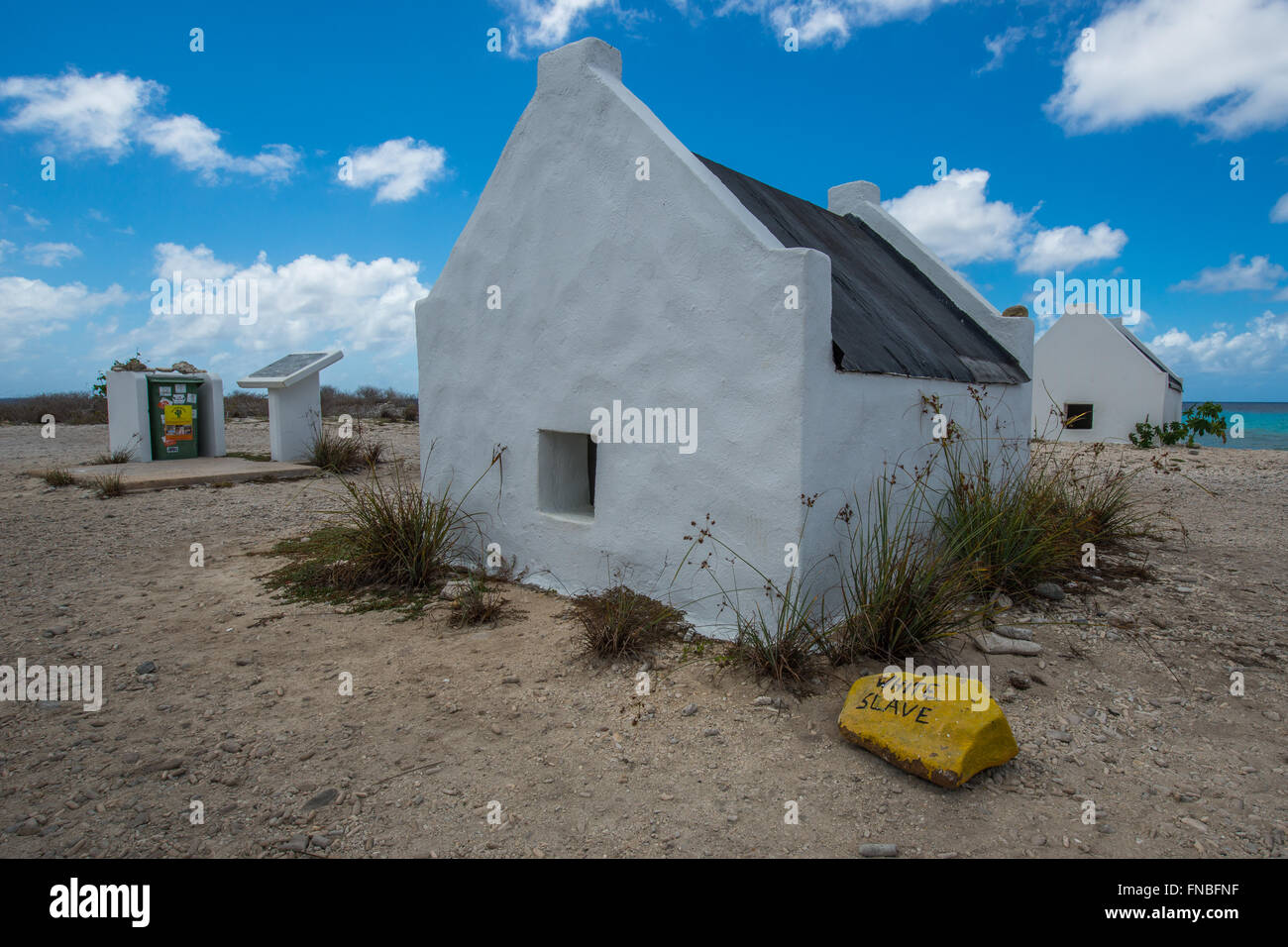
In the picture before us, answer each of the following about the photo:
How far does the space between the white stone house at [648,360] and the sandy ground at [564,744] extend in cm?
89

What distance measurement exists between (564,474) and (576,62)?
3202 mm

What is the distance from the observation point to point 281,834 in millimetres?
3002

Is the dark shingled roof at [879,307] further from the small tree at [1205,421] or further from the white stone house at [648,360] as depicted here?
the small tree at [1205,421]

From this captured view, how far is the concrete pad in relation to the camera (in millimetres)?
11088

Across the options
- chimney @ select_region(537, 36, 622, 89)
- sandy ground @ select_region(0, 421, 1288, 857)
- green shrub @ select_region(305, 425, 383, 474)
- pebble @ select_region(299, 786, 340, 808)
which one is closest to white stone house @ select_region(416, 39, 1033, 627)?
chimney @ select_region(537, 36, 622, 89)

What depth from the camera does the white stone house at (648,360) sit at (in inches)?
176

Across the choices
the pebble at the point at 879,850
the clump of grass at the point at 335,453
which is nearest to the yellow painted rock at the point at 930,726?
the pebble at the point at 879,850

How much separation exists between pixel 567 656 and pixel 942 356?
13.1 ft

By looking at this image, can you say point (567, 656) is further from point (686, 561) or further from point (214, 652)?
point (214, 652)

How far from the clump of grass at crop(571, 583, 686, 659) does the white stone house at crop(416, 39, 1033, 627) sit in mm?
159

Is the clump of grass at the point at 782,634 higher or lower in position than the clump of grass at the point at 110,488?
lower

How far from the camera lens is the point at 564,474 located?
241 inches

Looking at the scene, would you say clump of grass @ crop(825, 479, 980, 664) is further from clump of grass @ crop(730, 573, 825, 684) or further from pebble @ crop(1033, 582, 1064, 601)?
pebble @ crop(1033, 582, 1064, 601)
